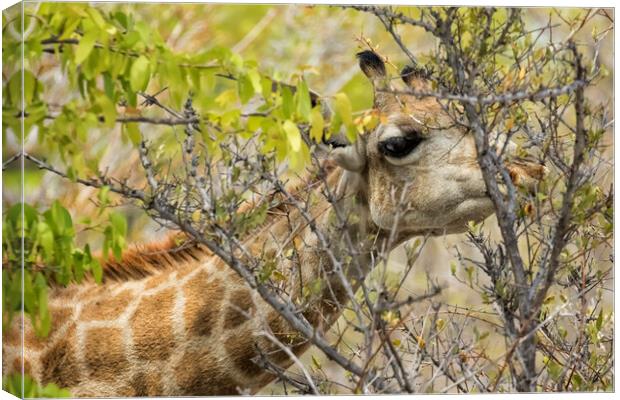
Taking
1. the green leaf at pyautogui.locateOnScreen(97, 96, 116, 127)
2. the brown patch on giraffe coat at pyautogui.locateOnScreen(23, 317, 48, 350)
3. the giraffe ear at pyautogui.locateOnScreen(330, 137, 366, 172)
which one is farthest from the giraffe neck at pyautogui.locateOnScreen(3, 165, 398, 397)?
the green leaf at pyautogui.locateOnScreen(97, 96, 116, 127)

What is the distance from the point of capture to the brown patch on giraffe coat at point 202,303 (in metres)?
6.18

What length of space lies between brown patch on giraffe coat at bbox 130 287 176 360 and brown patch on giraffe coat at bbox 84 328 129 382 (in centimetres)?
9

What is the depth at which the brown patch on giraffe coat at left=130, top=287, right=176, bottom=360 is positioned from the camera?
6.10m

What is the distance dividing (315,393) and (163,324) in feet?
2.87

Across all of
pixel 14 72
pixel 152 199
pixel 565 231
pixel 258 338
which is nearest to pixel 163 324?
pixel 258 338

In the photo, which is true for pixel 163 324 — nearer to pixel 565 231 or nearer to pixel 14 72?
pixel 14 72

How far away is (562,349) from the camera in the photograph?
6512 mm

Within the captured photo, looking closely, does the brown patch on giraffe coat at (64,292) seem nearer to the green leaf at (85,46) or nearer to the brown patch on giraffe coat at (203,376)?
the brown patch on giraffe coat at (203,376)

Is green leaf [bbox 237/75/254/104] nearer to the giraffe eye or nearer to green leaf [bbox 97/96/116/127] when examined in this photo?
green leaf [bbox 97/96/116/127]

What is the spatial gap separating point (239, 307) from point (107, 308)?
0.67 metres

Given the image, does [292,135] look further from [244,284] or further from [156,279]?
[156,279]

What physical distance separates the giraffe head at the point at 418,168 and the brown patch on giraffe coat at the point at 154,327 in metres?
1.15

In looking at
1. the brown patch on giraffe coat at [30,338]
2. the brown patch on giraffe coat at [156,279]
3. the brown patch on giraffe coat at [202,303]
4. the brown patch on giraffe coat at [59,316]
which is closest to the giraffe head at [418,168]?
the brown patch on giraffe coat at [202,303]

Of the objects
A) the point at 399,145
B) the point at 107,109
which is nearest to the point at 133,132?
the point at 107,109
